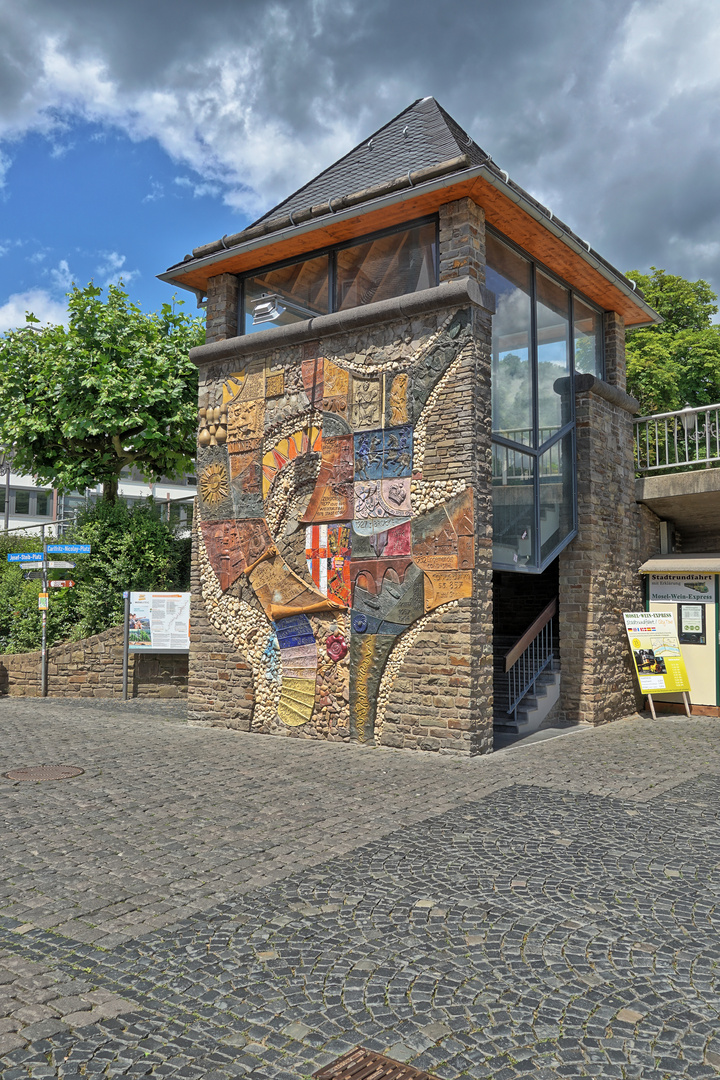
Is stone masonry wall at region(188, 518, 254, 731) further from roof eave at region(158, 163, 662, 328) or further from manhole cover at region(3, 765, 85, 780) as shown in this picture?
roof eave at region(158, 163, 662, 328)

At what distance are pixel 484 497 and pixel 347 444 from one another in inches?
75.6

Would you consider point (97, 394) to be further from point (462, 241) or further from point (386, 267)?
point (462, 241)

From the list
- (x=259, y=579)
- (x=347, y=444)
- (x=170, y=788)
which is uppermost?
(x=347, y=444)

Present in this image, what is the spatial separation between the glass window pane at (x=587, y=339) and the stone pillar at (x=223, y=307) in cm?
488

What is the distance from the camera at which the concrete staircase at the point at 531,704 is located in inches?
431

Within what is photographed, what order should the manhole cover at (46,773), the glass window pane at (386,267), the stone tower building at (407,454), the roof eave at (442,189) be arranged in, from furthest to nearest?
the glass window pane at (386,267) → the stone tower building at (407,454) → the roof eave at (442,189) → the manhole cover at (46,773)

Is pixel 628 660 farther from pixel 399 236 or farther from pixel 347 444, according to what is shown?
pixel 399 236

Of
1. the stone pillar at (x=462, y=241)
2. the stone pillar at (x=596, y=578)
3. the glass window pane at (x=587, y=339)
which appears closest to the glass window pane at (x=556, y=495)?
the stone pillar at (x=596, y=578)

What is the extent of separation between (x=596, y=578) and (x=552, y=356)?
125 inches

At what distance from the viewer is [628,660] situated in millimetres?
12703

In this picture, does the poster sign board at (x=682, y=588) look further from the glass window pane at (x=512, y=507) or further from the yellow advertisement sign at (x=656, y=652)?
the glass window pane at (x=512, y=507)

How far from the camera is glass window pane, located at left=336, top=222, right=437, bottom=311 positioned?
32.3 feet

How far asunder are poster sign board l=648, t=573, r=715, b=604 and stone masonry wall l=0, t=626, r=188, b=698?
8024 mm

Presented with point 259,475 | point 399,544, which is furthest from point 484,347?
point 259,475
